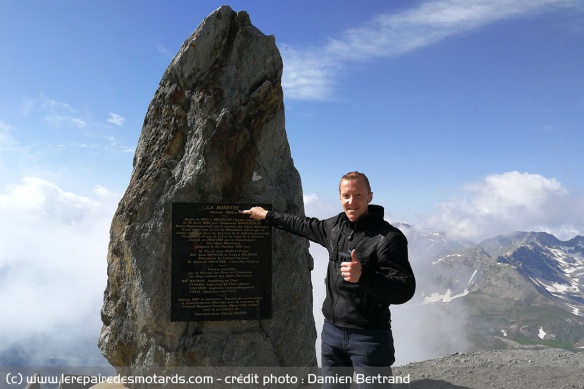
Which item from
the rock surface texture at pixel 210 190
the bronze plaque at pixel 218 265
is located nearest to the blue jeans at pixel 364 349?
the bronze plaque at pixel 218 265

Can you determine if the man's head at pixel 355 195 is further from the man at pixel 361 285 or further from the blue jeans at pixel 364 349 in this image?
the blue jeans at pixel 364 349

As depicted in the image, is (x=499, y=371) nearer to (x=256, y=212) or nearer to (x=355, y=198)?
(x=256, y=212)

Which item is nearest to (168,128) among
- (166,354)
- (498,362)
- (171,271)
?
(171,271)

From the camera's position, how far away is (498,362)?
445 inches

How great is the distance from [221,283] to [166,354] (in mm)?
1646

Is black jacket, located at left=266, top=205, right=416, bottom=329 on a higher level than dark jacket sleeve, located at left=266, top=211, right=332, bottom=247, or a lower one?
lower

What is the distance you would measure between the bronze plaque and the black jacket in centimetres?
266

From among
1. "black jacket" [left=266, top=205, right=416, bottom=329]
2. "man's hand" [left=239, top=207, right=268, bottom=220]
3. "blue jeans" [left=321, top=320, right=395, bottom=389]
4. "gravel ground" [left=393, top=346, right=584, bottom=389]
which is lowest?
"gravel ground" [left=393, top=346, right=584, bottom=389]

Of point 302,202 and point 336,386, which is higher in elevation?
point 302,202

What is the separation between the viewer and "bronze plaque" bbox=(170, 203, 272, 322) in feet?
26.0

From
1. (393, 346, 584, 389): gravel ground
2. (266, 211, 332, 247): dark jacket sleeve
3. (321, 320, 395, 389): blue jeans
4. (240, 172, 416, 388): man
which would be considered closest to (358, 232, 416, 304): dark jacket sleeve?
(240, 172, 416, 388): man

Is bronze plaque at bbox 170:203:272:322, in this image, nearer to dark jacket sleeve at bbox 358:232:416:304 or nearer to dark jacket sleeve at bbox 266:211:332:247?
dark jacket sleeve at bbox 266:211:332:247

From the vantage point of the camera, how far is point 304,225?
22.0ft

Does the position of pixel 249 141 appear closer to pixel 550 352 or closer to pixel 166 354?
pixel 166 354
